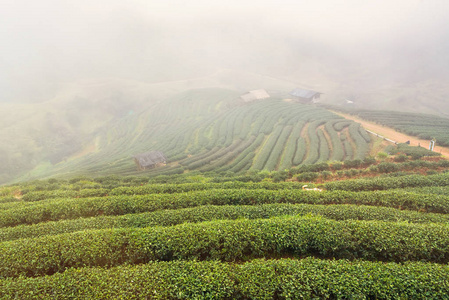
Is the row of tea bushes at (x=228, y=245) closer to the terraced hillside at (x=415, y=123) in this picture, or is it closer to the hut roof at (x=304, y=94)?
the terraced hillside at (x=415, y=123)

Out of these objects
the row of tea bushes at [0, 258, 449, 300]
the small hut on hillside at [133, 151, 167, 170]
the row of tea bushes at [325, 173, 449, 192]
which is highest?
the row of tea bushes at [325, 173, 449, 192]

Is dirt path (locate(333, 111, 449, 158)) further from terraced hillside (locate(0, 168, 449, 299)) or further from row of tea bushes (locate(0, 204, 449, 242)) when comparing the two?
row of tea bushes (locate(0, 204, 449, 242))

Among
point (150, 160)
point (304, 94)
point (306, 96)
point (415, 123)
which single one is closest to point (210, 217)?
point (150, 160)

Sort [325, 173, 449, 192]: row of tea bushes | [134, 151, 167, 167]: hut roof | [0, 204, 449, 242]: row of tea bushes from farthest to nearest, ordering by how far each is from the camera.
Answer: [134, 151, 167, 167]: hut roof < [325, 173, 449, 192]: row of tea bushes < [0, 204, 449, 242]: row of tea bushes

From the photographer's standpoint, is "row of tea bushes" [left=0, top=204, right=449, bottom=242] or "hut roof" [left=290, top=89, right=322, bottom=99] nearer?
"row of tea bushes" [left=0, top=204, right=449, bottom=242]

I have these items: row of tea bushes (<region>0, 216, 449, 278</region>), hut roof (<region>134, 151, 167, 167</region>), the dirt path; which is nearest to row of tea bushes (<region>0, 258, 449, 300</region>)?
row of tea bushes (<region>0, 216, 449, 278</region>)

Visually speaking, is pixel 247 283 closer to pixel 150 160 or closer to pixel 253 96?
pixel 150 160

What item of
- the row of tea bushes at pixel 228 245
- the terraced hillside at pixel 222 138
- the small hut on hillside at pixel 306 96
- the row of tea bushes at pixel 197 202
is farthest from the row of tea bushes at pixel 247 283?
the small hut on hillside at pixel 306 96
